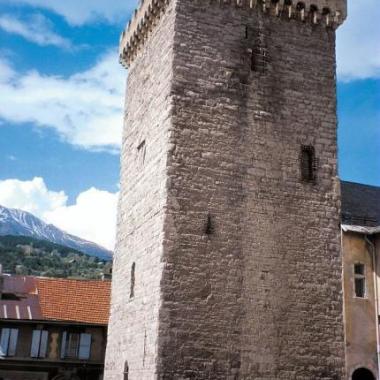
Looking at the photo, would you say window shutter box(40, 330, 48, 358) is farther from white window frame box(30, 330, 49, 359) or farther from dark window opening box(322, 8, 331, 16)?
dark window opening box(322, 8, 331, 16)

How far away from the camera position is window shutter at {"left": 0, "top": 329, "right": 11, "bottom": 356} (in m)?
25.4

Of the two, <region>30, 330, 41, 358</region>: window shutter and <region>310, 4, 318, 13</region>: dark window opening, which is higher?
<region>310, 4, 318, 13</region>: dark window opening

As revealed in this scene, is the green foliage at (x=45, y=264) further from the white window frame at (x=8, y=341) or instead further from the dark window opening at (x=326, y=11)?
the dark window opening at (x=326, y=11)

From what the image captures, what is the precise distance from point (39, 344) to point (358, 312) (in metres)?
16.0

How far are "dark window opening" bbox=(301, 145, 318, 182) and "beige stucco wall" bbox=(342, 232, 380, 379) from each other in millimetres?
1653

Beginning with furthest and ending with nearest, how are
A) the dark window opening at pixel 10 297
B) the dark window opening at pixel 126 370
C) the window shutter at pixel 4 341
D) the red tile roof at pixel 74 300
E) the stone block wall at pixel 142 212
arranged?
1. the dark window opening at pixel 10 297
2. the red tile roof at pixel 74 300
3. the window shutter at pixel 4 341
4. the dark window opening at pixel 126 370
5. the stone block wall at pixel 142 212

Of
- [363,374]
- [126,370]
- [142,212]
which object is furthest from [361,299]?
[126,370]

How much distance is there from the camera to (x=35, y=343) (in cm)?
2567

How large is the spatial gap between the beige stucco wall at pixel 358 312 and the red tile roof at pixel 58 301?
14.3 m

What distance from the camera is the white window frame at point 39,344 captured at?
25609 mm

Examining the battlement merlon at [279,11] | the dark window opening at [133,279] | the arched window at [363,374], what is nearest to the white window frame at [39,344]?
the dark window opening at [133,279]

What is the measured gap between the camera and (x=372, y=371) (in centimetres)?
1400

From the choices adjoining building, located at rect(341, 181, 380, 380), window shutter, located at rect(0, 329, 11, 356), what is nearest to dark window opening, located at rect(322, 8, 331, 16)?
adjoining building, located at rect(341, 181, 380, 380)

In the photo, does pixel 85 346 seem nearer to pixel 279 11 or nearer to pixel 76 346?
pixel 76 346
